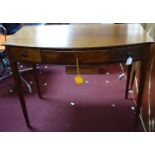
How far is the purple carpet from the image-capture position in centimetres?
169

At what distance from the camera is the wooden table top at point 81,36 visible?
120cm

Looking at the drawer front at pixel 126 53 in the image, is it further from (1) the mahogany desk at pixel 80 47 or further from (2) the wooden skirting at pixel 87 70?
(2) the wooden skirting at pixel 87 70

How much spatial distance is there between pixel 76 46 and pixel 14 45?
0.37 m

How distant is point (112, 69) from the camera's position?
8.34ft

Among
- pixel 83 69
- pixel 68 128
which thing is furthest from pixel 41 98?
pixel 83 69

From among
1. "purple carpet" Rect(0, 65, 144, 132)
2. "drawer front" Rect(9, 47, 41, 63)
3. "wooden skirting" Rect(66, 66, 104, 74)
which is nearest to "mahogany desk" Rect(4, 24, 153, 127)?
"drawer front" Rect(9, 47, 41, 63)

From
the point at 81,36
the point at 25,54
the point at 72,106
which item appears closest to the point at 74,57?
the point at 81,36

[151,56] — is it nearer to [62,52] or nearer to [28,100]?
[62,52]

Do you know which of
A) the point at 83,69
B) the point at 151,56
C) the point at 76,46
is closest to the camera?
the point at 76,46

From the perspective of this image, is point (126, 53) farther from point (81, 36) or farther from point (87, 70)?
point (87, 70)

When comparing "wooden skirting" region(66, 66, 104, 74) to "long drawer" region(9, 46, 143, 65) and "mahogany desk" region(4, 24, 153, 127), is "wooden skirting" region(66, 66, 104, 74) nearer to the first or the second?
"mahogany desk" region(4, 24, 153, 127)

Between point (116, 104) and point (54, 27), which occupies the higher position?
point (54, 27)

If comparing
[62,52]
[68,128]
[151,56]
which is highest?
[62,52]

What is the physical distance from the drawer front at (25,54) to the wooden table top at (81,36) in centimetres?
3
